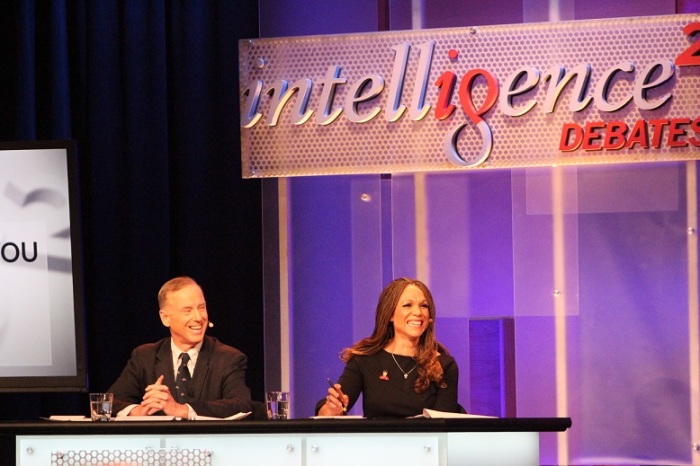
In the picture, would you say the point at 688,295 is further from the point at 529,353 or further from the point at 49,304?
the point at 49,304

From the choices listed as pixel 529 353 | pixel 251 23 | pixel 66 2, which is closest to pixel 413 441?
pixel 529 353

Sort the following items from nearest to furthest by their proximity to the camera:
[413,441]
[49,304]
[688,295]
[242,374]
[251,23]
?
[413,441], [49,304], [242,374], [688,295], [251,23]

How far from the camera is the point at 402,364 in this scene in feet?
14.4

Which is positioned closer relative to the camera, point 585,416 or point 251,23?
point 585,416

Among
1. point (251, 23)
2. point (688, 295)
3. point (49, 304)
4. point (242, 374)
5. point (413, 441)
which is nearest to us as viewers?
point (413, 441)

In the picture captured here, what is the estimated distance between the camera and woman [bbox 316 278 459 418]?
4281mm

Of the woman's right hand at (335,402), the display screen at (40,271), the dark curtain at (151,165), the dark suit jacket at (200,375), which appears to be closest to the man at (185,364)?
the dark suit jacket at (200,375)

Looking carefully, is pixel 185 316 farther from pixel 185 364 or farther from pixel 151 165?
pixel 151 165

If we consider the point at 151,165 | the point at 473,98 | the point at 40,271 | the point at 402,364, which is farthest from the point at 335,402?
the point at 151,165

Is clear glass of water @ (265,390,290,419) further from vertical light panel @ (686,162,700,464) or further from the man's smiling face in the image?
vertical light panel @ (686,162,700,464)

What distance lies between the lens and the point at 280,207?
5.29 m

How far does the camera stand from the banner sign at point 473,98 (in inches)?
198

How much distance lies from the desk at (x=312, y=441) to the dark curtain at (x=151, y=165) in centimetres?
251

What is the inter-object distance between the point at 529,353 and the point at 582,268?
1.65ft
